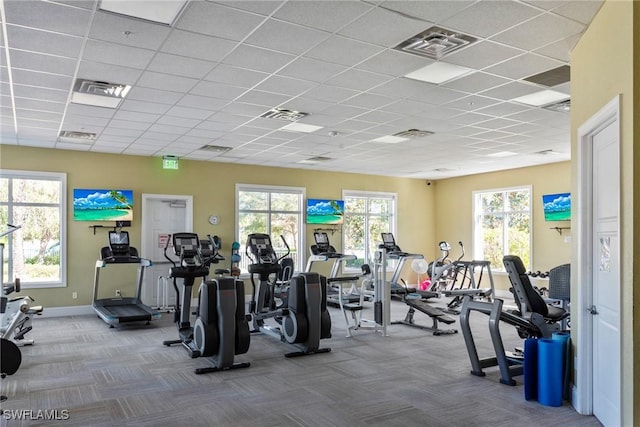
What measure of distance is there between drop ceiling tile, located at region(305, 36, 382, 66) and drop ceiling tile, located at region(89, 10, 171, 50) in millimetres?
1283

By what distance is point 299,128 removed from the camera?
7492 mm

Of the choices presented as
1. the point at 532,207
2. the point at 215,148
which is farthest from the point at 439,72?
the point at 532,207

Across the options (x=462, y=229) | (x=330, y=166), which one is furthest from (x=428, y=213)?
(x=330, y=166)

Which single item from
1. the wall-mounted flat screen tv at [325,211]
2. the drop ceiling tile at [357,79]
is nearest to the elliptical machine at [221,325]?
the drop ceiling tile at [357,79]

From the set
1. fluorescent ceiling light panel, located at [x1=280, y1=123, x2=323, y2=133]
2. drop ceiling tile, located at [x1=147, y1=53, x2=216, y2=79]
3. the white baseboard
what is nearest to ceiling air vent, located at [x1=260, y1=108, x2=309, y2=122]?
fluorescent ceiling light panel, located at [x1=280, y1=123, x2=323, y2=133]

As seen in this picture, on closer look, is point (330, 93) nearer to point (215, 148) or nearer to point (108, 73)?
point (108, 73)

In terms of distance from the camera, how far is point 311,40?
4137 mm

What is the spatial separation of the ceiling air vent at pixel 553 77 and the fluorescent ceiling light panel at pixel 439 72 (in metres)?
0.76

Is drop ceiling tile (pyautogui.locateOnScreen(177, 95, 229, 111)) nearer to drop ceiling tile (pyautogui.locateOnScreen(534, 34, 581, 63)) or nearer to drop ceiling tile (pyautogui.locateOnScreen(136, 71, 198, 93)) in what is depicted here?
drop ceiling tile (pyautogui.locateOnScreen(136, 71, 198, 93))

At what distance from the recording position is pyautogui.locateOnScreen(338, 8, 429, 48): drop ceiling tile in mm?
3705

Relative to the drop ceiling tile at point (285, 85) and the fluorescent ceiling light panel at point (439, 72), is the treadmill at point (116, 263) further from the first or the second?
the fluorescent ceiling light panel at point (439, 72)

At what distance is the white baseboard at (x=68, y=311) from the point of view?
875 centimetres

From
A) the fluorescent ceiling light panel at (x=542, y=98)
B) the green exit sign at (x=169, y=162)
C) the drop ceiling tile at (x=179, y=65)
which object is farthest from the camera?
the green exit sign at (x=169, y=162)

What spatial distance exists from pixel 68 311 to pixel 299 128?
5436 mm
